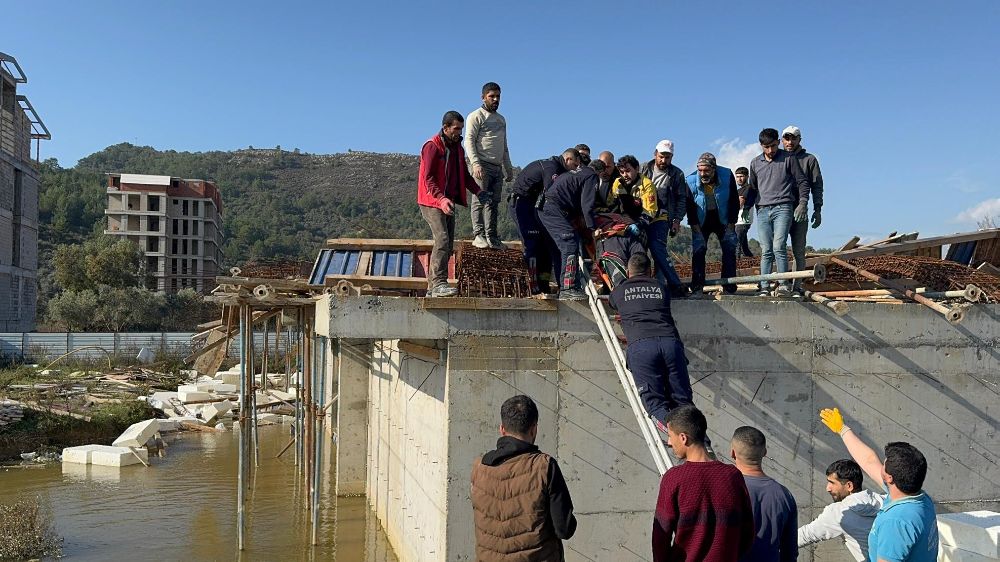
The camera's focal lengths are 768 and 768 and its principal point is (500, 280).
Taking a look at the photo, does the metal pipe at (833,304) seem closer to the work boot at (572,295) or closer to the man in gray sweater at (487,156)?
the work boot at (572,295)

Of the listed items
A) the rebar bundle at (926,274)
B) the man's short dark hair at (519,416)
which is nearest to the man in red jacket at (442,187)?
the man's short dark hair at (519,416)

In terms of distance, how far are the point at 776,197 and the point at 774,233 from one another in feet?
1.29

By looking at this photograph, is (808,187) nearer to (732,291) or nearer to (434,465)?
(732,291)

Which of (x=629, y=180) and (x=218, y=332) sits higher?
(x=629, y=180)

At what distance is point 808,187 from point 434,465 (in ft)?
16.3

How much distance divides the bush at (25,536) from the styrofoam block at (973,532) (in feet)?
37.0

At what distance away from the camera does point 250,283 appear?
10531 mm

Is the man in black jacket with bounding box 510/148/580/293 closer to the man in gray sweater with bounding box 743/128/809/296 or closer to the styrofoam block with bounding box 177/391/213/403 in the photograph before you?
the man in gray sweater with bounding box 743/128/809/296

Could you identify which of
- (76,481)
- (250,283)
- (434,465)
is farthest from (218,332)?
(434,465)

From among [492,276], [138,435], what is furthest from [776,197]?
[138,435]

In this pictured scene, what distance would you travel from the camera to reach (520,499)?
375 cm

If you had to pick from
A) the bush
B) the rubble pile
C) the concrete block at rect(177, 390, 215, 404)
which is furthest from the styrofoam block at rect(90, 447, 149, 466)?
the concrete block at rect(177, 390, 215, 404)

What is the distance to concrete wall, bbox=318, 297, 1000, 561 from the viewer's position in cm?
690

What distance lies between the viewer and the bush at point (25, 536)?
1094 cm
